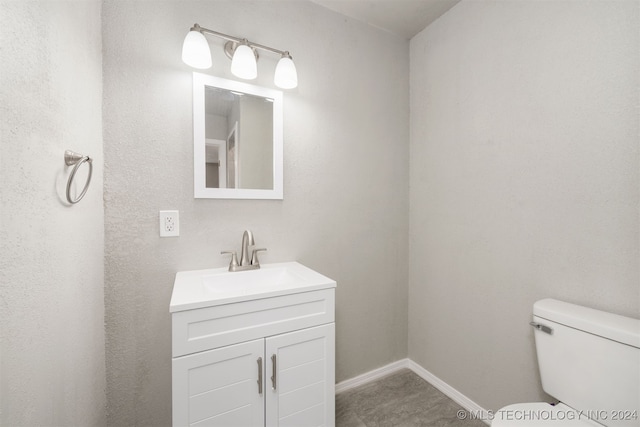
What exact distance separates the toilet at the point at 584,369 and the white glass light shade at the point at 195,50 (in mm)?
1826

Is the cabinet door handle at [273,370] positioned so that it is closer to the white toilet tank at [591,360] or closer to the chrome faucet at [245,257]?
the chrome faucet at [245,257]

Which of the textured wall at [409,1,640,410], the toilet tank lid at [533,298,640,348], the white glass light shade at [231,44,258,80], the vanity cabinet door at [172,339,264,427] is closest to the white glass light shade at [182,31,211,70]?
the white glass light shade at [231,44,258,80]

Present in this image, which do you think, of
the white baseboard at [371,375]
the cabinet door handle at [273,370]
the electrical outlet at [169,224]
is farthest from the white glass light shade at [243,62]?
the white baseboard at [371,375]

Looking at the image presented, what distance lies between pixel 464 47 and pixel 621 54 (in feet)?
2.39

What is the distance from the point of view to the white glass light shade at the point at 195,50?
1.20m

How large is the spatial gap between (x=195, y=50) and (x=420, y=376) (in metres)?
2.34

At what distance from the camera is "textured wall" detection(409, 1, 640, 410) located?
987 millimetres

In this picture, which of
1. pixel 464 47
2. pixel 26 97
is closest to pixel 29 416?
pixel 26 97

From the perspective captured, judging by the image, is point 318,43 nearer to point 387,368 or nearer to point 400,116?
point 400,116

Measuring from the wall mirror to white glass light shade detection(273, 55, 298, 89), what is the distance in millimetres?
76

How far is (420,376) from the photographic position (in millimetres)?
1821

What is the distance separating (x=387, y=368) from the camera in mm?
1851

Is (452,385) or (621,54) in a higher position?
(621,54)

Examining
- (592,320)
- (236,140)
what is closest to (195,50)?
(236,140)
